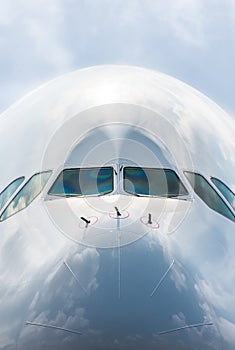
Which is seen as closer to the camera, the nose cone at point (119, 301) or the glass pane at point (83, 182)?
the nose cone at point (119, 301)

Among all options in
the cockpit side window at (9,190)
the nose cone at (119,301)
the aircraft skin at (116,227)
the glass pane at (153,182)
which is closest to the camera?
the nose cone at (119,301)

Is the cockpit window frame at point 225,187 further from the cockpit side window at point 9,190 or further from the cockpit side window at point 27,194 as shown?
the cockpit side window at point 9,190

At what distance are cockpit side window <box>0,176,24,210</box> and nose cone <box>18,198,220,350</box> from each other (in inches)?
65.7

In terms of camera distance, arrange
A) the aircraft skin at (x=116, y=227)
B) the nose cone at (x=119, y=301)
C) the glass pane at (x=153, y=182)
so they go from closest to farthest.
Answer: the nose cone at (x=119, y=301), the aircraft skin at (x=116, y=227), the glass pane at (x=153, y=182)

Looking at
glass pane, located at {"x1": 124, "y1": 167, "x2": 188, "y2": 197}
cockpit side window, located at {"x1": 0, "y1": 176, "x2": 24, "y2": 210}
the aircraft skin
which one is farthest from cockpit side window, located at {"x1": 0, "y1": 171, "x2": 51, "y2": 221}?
glass pane, located at {"x1": 124, "y1": 167, "x2": 188, "y2": 197}

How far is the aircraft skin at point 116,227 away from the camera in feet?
16.3

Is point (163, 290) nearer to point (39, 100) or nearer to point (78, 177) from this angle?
point (78, 177)

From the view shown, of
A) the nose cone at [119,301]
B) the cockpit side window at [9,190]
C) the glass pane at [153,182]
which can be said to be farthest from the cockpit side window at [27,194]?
the nose cone at [119,301]

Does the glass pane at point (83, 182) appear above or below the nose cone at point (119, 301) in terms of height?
above

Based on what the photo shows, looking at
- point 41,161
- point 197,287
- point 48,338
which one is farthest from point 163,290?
point 41,161

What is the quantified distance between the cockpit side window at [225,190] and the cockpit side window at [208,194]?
13cm

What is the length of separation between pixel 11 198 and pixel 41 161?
2.04 ft

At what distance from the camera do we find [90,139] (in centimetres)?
705

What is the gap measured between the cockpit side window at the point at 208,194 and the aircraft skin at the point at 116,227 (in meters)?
0.04
